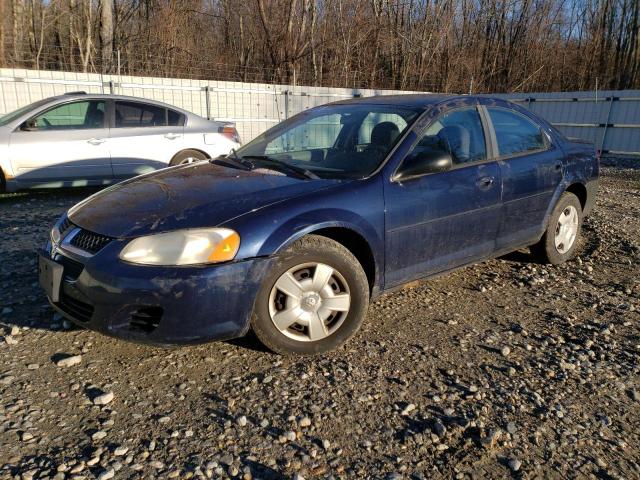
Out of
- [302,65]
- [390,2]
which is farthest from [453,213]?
[390,2]

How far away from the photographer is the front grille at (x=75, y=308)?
9.52ft

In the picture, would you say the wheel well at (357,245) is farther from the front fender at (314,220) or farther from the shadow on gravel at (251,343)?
the shadow on gravel at (251,343)

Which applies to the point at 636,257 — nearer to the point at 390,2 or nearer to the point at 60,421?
the point at 60,421

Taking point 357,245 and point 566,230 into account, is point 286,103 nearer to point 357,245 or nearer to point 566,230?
point 566,230

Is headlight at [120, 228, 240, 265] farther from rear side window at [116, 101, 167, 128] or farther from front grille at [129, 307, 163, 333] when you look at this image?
rear side window at [116, 101, 167, 128]

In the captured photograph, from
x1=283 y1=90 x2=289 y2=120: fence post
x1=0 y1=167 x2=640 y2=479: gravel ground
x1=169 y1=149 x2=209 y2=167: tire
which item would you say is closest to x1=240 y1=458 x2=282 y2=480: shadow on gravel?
x1=0 y1=167 x2=640 y2=479: gravel ground

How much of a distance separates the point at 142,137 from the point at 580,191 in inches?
244

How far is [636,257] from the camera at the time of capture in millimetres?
5367

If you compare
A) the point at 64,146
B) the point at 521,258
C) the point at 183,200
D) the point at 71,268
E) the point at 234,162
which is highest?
the point at 234,162

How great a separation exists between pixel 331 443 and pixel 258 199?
143 centimetres

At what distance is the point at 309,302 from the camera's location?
3.15 m

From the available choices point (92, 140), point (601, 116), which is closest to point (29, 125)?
point (92, 140)

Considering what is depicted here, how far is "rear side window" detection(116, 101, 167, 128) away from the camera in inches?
316

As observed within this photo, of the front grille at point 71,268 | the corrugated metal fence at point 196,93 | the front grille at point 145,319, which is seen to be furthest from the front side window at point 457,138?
the corrugated metal fence at point 196,93
